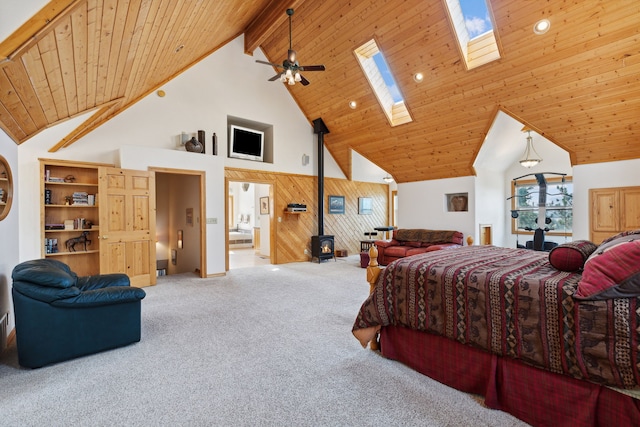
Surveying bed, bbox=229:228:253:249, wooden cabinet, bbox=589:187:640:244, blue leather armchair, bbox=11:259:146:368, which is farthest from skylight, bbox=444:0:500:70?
bed, bbox=229:228:253:249

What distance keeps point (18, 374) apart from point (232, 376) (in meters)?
1.69

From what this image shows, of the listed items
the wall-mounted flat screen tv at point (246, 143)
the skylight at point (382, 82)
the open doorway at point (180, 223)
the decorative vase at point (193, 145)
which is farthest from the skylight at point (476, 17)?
the open doorway at point (180, 223)

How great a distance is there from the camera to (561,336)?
1.62 metres

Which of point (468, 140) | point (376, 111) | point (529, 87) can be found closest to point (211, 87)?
point (376, 111)

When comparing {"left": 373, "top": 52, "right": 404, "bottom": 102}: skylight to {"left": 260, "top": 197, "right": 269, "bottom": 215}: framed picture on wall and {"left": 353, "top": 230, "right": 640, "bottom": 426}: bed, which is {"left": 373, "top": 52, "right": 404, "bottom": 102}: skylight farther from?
{"left": 353, "top": 230, "right": 640, "bottom": 426}: bed

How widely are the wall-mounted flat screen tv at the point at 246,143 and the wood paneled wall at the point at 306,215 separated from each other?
0.38 m

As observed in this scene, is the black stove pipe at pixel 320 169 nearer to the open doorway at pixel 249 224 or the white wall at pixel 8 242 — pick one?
the open doorway at pixel 249 224

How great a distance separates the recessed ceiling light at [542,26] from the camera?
3.90 meters

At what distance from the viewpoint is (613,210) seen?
17.4ft

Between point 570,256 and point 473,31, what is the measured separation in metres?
4.24

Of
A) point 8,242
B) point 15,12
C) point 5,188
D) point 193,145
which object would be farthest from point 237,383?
point 193,145

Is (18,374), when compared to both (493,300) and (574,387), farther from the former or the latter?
(574,387)

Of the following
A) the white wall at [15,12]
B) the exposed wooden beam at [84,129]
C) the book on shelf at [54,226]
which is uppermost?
the exposed wooden beam at [84,129]

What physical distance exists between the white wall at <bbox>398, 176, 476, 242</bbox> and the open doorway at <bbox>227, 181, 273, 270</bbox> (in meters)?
3.67
